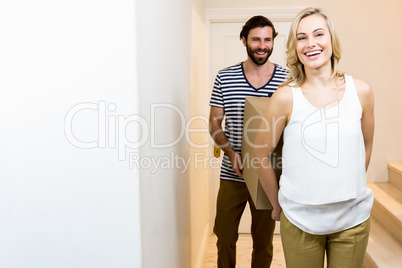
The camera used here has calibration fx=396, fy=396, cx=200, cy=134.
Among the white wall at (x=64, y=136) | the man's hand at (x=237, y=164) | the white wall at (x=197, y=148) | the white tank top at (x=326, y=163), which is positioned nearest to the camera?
the white wall at (x=64, y=136)

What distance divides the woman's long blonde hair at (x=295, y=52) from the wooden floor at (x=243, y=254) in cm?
169

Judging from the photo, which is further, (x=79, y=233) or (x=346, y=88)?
(x=346, y=88)

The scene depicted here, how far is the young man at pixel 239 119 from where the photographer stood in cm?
203

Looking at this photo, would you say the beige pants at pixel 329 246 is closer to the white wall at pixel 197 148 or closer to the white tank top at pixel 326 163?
the white tank top at pixel 326 163

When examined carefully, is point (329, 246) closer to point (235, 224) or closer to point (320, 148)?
point (320, 148)

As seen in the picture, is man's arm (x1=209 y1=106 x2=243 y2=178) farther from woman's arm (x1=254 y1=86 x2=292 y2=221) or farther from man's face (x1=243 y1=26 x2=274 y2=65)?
woman's arm (x1=254 y1=86 x2=292 y2=221)

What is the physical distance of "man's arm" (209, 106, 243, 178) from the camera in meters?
1.96

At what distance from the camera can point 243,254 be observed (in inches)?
114

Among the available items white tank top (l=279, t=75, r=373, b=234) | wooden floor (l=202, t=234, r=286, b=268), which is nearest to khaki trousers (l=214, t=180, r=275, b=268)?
wooden floor (l=202, t=234, r=286, b=268)

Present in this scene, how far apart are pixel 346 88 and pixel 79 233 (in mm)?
946

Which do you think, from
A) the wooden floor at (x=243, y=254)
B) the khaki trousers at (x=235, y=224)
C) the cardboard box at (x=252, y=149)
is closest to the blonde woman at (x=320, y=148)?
the cardboard box at (x=252, y=149)

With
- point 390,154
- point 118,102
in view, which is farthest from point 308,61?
point 390,154

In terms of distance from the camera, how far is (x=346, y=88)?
51.9 inches

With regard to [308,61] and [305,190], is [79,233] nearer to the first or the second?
[305,190]
